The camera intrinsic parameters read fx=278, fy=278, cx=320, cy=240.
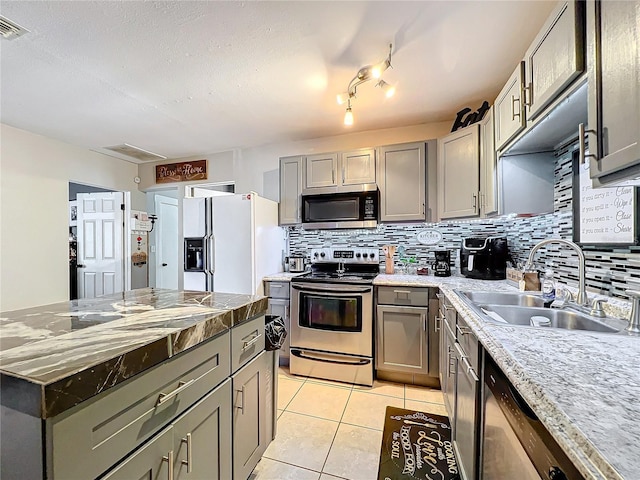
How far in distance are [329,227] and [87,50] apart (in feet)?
7.27

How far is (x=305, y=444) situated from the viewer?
173cm

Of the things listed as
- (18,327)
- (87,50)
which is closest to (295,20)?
(87,50)

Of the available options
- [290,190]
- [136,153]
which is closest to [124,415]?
[290,190]

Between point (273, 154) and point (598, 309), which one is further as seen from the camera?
point (273, 154)

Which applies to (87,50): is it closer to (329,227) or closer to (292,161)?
(292,161)

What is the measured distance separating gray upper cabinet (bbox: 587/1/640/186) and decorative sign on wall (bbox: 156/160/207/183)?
3.89 metres

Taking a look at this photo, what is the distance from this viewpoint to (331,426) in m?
1.90

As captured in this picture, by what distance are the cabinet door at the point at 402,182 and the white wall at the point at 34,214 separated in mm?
3744

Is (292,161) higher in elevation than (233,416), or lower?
higher

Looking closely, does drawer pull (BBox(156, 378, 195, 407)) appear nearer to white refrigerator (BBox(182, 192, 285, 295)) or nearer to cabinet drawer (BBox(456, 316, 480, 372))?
cabinet drawer (BBox(456, 316, 480, 372))

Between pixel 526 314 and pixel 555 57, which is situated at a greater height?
pixel 555 57

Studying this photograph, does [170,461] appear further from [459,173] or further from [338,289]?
[459,173]

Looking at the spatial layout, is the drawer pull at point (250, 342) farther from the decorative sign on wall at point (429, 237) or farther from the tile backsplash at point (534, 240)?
the decorative sign on wall at point (429, 237)

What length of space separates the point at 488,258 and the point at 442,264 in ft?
1.41
